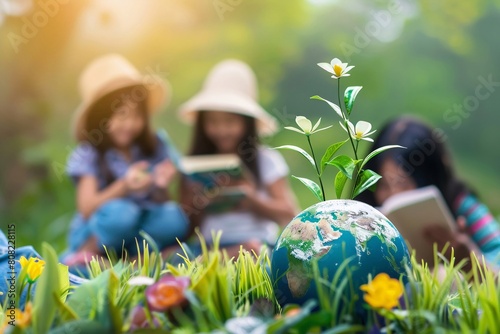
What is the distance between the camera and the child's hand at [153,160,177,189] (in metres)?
3.53

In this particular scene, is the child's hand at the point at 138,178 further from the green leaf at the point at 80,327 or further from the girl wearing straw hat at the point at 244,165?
the green leaf at the point at 80,327

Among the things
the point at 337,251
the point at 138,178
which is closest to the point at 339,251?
the point at 337,251

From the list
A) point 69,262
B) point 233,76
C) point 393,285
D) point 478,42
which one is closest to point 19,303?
point 393,285

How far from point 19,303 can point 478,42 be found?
21.0 ft

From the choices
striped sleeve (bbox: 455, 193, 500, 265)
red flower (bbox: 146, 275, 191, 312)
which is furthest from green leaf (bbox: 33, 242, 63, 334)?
striped sleeve (bbox: 455, 193, 500, 265)

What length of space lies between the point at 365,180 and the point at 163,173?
2300mm

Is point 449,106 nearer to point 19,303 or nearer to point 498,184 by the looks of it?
point 498,184

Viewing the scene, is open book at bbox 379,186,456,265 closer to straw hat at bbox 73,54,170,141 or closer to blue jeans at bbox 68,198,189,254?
blue jeans at bbox 68,198,189,254

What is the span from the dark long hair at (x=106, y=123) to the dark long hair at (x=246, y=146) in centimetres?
26

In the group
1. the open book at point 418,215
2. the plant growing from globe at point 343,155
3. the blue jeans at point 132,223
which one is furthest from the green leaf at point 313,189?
the blue jeans at point 132,223

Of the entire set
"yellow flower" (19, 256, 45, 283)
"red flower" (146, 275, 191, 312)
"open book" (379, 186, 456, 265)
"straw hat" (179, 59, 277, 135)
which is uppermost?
"straw hat" (179, 59, 277, 135)

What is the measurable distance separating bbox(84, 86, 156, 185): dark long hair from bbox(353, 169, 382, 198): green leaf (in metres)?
2.45

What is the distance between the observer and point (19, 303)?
1.33 m

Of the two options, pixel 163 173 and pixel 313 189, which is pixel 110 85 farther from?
pixel 313 189
